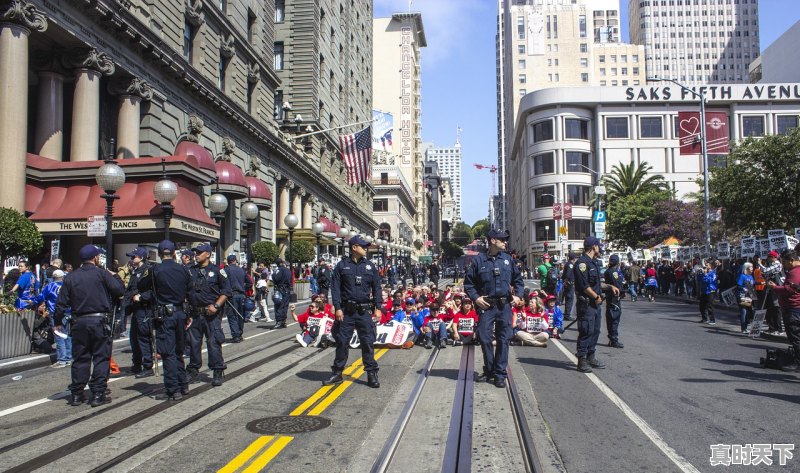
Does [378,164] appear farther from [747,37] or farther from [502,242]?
[747,37]

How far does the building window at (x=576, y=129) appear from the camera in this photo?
2864 inches

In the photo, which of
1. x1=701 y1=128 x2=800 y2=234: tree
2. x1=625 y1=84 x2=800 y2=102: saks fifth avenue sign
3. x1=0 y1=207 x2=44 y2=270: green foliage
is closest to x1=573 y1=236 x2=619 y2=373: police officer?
x1=0 y1=207 x2=44 y2=270: green foliage

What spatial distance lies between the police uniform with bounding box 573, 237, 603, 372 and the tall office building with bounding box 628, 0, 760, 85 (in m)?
168

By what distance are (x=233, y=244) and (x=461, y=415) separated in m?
26.4

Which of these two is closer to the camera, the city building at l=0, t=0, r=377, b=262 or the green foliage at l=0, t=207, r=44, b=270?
the green foliage at l=0, t=207, r=44, b=270

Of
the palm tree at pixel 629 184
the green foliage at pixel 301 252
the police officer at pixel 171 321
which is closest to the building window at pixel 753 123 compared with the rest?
the palm tree at pixel 629 184

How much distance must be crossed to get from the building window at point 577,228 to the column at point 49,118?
58685mm

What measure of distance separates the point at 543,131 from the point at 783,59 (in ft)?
113

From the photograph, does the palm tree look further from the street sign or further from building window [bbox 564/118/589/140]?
the street sign

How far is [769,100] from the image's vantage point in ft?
234

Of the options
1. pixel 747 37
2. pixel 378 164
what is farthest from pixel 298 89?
pixel 747 37

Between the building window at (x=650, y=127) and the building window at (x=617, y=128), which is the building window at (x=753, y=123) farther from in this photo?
the building window at (x=617, y=128)

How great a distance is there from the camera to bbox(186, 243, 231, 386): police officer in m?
8.48

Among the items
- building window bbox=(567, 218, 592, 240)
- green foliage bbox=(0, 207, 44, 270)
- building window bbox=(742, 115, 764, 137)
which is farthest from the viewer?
building window bbox=(742, 115, 764, 137)
